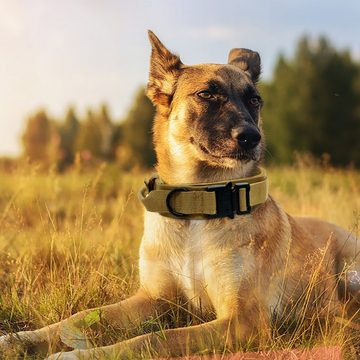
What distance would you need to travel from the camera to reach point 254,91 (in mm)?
4348

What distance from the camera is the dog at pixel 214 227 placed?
3.83m

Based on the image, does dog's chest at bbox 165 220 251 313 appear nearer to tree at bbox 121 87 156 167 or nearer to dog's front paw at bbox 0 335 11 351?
dog's front paw at bbox 0 335 11 351

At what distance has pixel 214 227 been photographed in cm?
396

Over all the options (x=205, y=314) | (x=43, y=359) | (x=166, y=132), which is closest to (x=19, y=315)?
(x=43, y=359)

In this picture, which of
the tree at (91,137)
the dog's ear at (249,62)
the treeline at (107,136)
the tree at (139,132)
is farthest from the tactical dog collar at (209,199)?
the tree at (91,137)

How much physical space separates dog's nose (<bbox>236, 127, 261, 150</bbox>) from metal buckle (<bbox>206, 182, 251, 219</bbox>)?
26 centimetres

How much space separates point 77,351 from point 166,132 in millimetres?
1590

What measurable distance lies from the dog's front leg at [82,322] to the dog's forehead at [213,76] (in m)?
1.50

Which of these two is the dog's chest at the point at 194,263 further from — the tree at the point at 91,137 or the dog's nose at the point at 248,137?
the tree at the point at 91,137

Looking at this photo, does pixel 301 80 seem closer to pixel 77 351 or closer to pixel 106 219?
pixel 106 219

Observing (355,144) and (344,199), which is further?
(355,144)

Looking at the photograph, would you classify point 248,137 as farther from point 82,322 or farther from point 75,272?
point 75,272

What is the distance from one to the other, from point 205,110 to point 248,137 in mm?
424

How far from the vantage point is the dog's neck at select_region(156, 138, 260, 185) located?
413 cm
